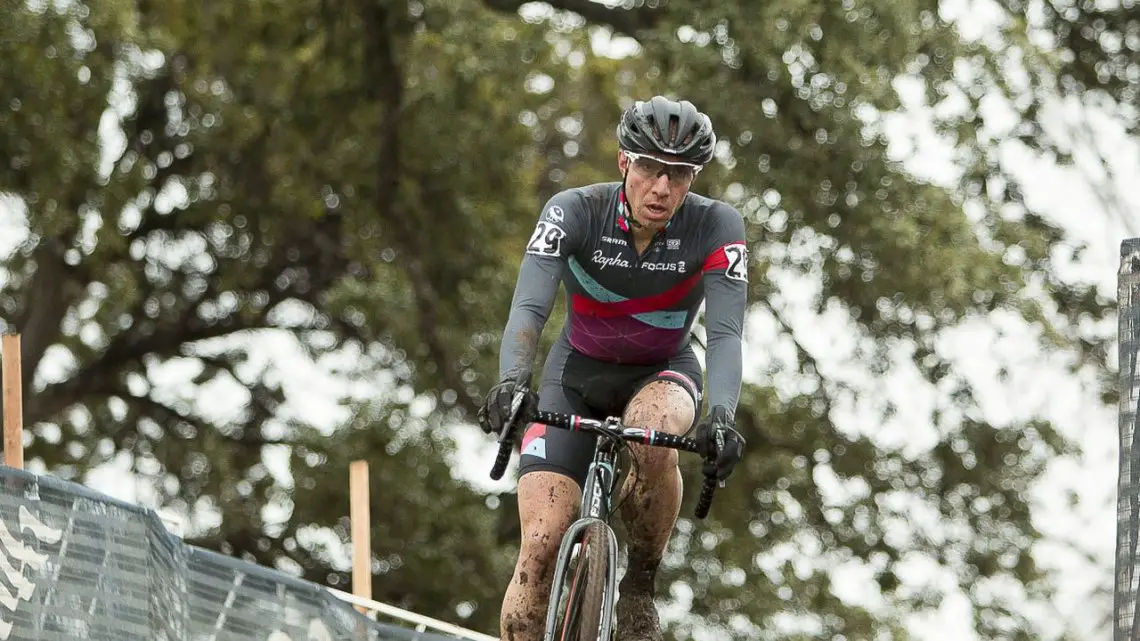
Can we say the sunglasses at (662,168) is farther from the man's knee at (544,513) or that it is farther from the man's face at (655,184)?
the man's knee at (544,513)

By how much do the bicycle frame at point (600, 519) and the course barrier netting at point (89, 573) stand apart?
1622mm

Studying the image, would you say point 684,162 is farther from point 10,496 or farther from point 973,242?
point 973,242

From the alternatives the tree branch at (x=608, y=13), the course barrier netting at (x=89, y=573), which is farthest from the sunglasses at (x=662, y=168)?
the tree branch at (x=608, y=13)

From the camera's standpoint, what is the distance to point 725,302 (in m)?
5.93

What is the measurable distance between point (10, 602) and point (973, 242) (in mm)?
9769

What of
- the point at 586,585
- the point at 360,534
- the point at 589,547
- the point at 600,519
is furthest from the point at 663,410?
the point at 360,534

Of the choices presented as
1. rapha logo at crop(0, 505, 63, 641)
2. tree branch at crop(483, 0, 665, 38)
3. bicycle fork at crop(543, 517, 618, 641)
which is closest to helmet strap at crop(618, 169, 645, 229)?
bicycle fork at crop(543, 517, 618, 641)

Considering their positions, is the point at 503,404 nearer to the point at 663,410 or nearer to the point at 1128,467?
the point at 663,410

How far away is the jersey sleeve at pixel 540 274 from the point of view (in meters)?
5.74

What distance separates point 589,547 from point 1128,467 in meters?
1.62

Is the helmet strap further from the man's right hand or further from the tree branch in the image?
the tree branch

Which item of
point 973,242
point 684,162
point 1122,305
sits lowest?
point 1122,305

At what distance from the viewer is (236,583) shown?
7.59m

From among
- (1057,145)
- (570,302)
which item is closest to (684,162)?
(570,302)
